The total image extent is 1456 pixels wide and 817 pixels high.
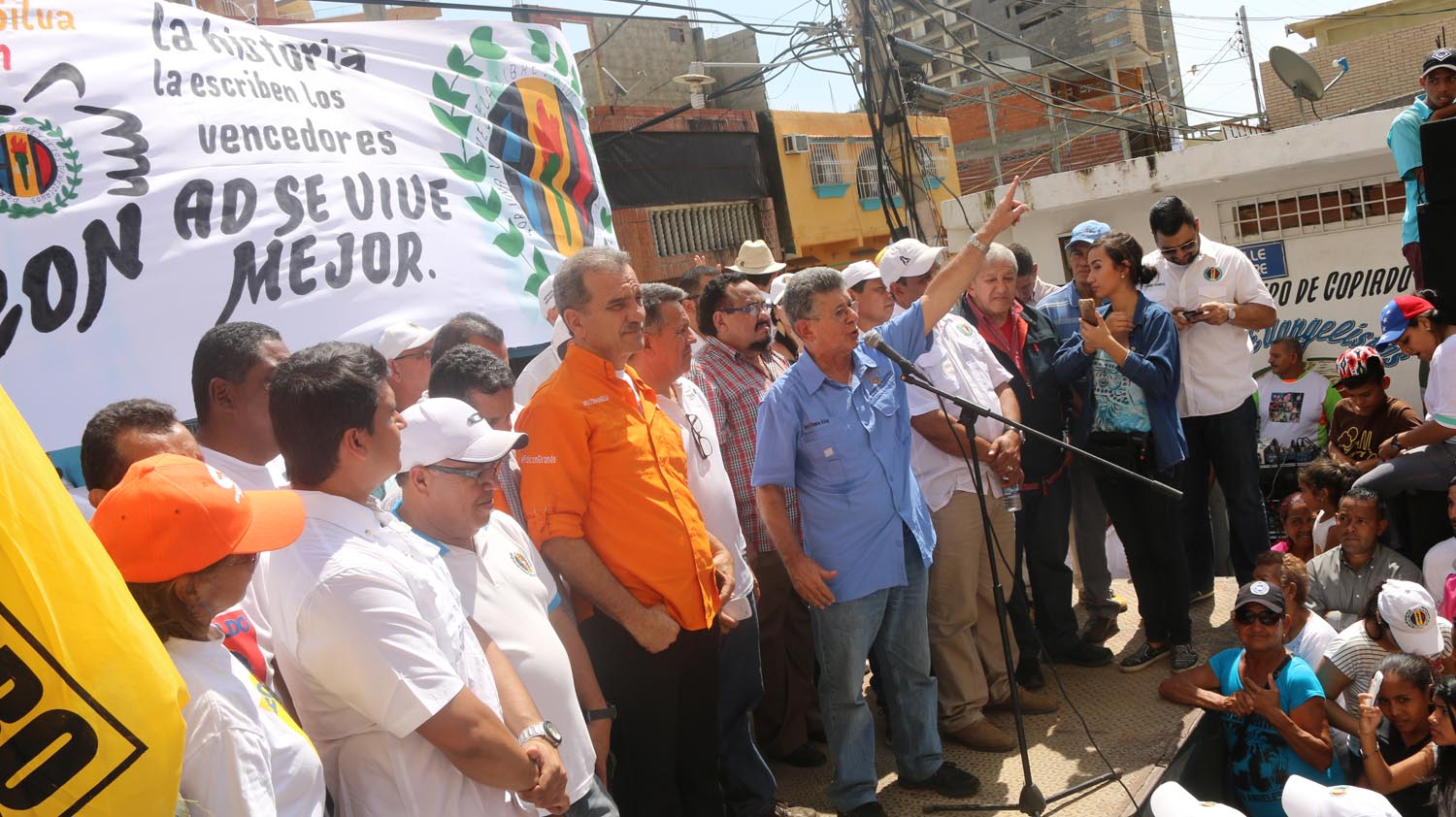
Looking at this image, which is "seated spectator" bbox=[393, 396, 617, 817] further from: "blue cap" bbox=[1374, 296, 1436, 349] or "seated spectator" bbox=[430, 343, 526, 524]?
"blue cap" bbox=[1374, 296, 1436, 349]

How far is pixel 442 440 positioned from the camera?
2531mm

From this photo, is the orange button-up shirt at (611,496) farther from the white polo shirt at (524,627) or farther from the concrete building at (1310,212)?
the concrete building at (1310,212)

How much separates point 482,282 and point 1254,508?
373cm

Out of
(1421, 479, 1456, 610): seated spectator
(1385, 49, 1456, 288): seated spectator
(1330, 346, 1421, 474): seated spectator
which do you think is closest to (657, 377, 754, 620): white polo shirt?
(1421, 479, 1456, 610): seated spectator

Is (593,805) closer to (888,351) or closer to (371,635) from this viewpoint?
(371,635)

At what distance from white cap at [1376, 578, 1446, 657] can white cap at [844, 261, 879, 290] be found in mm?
2537

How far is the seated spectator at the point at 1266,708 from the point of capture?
4332mm

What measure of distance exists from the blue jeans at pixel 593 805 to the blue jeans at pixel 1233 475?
11.2 feet

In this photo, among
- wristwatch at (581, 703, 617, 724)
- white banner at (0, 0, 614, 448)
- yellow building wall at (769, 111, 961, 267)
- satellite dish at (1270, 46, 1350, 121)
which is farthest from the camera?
yellow building wall at (769, 111, 961, 267)

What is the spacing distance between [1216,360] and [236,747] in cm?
468

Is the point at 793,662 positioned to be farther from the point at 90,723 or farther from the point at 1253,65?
the point at 1253,65

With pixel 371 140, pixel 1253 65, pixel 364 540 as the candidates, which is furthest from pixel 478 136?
pixel 1253 65

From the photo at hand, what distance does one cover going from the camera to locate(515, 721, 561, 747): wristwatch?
7.93ft

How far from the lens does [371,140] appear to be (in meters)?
4.61
